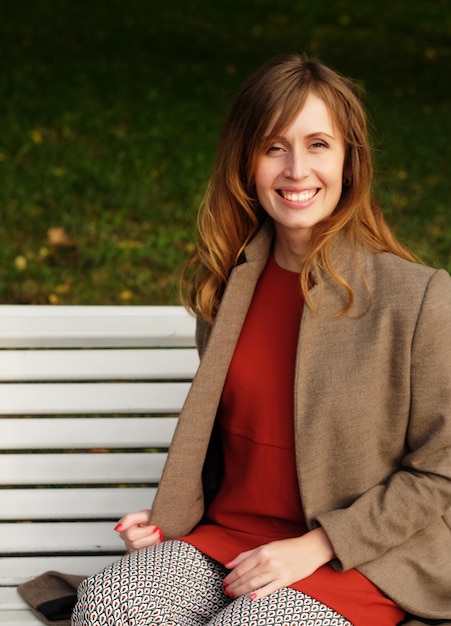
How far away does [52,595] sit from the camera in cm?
293

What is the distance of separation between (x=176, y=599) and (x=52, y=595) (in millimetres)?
556

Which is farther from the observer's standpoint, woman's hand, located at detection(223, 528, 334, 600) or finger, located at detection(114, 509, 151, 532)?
finger, located at detection(114, 509, 151, 532)

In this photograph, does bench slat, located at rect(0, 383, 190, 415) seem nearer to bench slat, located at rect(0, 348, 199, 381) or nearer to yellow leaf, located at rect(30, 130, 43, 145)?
bench slat, located at rect(0, 348, 199, 381)

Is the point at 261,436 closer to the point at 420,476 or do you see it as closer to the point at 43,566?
the point at 420,476

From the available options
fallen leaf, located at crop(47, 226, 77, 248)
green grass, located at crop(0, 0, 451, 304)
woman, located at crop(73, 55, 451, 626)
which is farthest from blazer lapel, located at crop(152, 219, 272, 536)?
fallen leaf, located at crop(47, 226, 77, 248)

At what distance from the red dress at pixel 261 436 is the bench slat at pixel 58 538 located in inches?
23.1

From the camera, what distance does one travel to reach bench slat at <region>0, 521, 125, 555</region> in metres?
3.25

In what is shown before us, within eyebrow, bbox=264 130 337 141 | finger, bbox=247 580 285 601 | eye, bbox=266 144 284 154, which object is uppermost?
eyebrow, bbox=264 130 337 141

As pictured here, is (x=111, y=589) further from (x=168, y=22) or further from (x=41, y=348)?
(x=168, y=22)

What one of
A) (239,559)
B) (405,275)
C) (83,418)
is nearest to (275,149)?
(405,275)

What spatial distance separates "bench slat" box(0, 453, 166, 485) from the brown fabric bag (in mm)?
377

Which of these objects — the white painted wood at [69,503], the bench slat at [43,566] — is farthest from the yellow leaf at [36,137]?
the bench slat at [43,566]

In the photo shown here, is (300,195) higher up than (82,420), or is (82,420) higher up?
(300,195)

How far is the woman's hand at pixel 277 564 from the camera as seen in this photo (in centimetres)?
239
